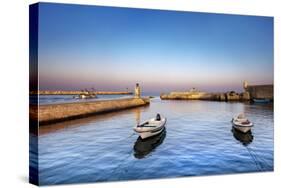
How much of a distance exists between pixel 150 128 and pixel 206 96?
5.27 ft

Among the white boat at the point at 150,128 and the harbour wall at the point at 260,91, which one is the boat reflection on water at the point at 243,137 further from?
the white boat at the point at 150,128

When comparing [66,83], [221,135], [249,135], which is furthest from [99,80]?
[249,135]

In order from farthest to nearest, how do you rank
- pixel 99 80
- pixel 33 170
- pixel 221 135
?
pixel 221 135 < pixel 99 80 < pixel 33 170

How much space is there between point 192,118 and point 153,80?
112 centimetres

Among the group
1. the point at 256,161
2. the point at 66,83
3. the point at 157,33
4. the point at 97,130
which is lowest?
the point at 256,161

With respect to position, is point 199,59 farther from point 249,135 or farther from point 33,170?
point 33,170

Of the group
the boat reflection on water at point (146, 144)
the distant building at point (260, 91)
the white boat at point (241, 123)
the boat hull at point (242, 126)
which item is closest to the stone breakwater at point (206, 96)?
the distant building at point (260, 91)

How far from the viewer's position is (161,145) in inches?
348

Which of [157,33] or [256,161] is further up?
[157,33]

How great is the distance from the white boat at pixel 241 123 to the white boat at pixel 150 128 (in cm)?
151

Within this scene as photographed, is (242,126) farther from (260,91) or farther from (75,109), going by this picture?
(75,109)

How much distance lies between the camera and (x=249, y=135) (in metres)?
9.55

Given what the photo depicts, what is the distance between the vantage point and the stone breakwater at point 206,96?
9.38 m

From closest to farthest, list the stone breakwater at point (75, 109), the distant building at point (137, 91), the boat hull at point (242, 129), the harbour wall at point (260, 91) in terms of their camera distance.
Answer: the stone breakwater at point (75, 109)
the distant building at point (137, 91)
the boat hull at point (242, 129)
the harbour wall at point (260, 91)
